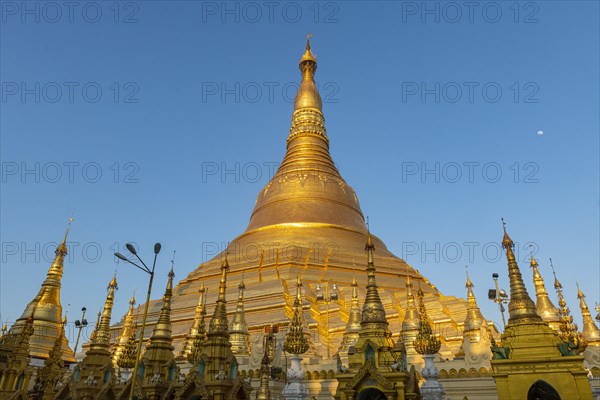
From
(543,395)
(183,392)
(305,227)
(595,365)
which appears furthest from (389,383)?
(305,227)

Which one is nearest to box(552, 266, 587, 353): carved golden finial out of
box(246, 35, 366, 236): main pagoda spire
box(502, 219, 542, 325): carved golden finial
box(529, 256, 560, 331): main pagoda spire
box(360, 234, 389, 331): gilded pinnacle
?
box(529, 256, 560, 331): main pagoda spire

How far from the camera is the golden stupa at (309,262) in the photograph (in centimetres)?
2664

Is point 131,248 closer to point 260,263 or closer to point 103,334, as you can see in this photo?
point 103,334

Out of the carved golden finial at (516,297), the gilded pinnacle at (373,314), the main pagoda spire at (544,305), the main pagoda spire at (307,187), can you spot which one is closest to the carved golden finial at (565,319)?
the main pagoda spire at (544,305)

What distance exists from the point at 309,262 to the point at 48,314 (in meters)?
17.5

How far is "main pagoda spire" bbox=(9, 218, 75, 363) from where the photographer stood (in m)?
27.1

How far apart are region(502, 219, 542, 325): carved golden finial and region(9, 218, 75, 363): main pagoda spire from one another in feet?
80.7

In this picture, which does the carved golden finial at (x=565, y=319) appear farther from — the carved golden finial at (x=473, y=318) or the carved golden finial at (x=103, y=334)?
the carved golden finial at (x=103, y=334)

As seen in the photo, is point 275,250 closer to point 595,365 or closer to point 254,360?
point 254,360

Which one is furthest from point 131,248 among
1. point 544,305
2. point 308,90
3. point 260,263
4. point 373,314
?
point 308,90

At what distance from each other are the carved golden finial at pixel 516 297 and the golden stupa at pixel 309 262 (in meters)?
8.03

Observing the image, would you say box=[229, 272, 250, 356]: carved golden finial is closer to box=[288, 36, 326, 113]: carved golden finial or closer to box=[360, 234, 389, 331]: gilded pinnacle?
box=[360, 234, 389, 331]: gilded pinnacle

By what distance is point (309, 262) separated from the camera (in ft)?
108

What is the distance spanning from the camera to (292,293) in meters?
29.0
